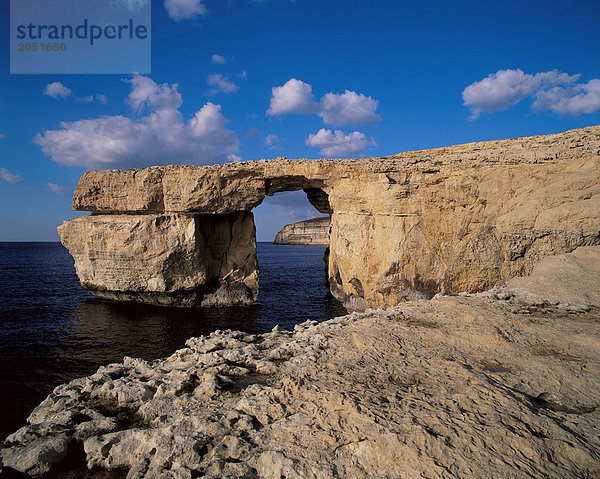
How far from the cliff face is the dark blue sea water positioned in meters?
A: 1.81

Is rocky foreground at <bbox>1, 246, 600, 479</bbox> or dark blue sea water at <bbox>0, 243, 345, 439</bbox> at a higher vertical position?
rocky foreground at <bbox>1, 246, 600, 479</bbox>

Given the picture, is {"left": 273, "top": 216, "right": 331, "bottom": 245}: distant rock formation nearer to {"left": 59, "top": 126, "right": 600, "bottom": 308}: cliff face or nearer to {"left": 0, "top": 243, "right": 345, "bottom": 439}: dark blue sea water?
{"left": 59, "top": 126, "right": 600, "bottom": 308}: cliff face

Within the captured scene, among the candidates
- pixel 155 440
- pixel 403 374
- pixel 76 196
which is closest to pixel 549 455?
pixel 403 374

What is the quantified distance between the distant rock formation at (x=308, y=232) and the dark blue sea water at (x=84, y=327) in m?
67.8

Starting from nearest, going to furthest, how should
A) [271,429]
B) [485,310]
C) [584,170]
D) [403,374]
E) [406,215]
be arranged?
[271,429]
[403,374]
[485,310]
[584,170]
[406,215]

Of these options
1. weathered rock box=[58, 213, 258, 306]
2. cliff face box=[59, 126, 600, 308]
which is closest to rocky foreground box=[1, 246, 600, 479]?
cliff face box=[59, 126, 600, 308]

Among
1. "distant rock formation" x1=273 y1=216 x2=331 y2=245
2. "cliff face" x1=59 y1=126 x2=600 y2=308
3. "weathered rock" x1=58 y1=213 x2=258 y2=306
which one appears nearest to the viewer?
"cliff face" x1=59 y1=126 x2=600 y2=308

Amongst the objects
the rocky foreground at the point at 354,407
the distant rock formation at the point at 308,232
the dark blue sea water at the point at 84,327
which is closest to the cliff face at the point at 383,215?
the dark blue sea water at the point at 84,327

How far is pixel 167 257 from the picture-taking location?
1877cm

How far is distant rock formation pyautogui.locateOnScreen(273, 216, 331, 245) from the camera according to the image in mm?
94875

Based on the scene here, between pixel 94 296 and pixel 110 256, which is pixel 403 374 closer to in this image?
pixel 110 256

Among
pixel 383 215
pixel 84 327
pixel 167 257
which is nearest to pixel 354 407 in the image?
pixel 383 215

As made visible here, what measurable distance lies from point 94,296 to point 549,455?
978 inches

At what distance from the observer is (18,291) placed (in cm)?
2364
